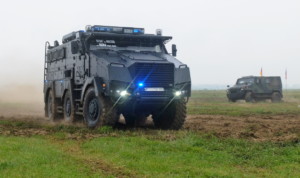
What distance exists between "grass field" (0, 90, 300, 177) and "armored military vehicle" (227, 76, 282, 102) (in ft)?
75.3

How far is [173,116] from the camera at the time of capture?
13.2 meters

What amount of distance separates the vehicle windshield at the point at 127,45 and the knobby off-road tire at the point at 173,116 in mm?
2052

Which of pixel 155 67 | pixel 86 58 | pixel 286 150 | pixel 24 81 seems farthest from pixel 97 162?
pixel 24 81

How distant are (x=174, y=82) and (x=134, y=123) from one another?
249 centimetres

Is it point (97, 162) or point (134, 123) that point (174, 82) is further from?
point (97, 162)

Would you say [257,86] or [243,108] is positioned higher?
[257,86]

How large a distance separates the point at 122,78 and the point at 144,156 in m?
4.01

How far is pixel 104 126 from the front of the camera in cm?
1209

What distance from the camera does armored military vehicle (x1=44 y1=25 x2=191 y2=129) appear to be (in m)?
11.9

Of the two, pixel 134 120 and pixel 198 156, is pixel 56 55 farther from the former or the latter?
pixel 198 156

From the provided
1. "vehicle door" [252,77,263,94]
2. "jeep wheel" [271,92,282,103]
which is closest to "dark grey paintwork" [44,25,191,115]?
"vehicle door" [252,77,263,94]

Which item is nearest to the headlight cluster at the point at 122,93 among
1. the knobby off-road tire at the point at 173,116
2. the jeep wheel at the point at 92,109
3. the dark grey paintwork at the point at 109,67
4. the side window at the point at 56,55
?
the dark grey paintwork at the point at 109,67

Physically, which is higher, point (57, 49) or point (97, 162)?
point (57, 49)

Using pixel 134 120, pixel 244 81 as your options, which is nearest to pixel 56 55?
pixel 134 120
